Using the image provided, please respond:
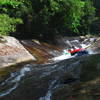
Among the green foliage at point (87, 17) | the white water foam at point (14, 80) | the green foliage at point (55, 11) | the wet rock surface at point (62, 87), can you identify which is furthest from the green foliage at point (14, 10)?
the wet rock surface at point (62, 87)

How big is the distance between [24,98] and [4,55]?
9.40m

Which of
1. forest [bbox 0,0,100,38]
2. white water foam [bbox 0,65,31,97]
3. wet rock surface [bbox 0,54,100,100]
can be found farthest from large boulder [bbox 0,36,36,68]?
forest [bbox 0,0,100,38]

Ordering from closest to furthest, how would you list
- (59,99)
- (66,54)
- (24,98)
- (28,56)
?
(59,99) < (24,98) < (28,56) < (66,54)

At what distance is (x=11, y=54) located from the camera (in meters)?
19.3

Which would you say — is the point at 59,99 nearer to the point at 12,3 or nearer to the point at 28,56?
the point at 28,56

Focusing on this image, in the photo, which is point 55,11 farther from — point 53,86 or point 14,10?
point 53,86

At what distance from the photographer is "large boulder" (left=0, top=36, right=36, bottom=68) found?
60.3ft

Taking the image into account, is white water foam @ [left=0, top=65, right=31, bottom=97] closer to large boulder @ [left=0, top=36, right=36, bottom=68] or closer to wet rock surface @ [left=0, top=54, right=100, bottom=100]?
wet rock surface @ [left=0, top=54, right=100, bottom=100]

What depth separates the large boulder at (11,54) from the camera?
60.3 feet

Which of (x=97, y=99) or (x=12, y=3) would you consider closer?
(x=97, y=99)

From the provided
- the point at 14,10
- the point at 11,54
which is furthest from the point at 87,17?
the point at 11,54

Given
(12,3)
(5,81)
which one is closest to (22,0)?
(12,3)

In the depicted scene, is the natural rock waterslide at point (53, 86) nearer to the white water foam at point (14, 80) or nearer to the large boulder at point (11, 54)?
the white water foam at point (14, 80)

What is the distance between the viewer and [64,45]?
31.4 meters
